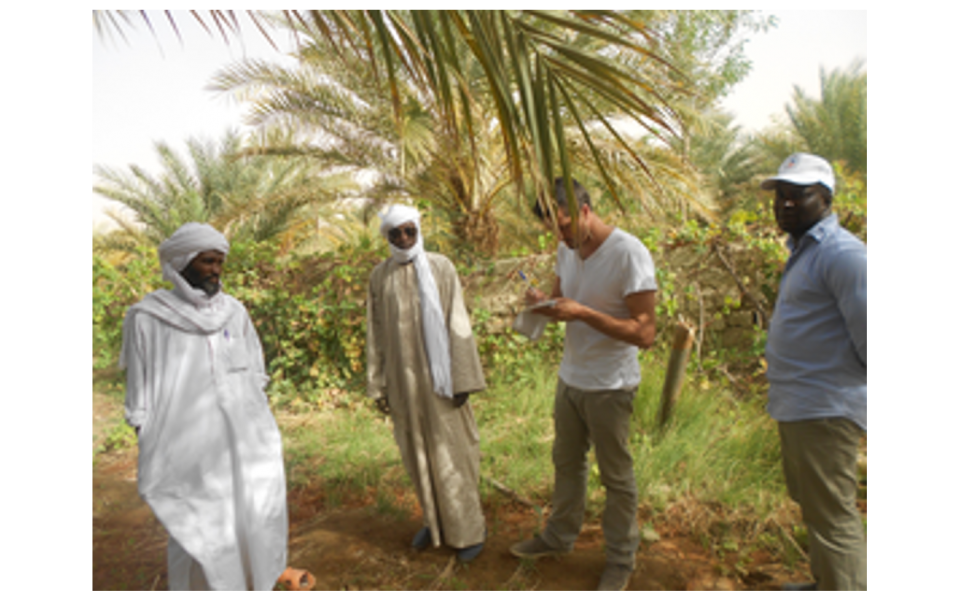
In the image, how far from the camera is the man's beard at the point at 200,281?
2533 mm

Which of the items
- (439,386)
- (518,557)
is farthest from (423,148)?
(518,557)

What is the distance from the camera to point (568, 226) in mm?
2570

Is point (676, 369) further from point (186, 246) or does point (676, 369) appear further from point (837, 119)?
point (837, 119)

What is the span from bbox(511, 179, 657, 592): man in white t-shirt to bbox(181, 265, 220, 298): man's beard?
1408 millimetres

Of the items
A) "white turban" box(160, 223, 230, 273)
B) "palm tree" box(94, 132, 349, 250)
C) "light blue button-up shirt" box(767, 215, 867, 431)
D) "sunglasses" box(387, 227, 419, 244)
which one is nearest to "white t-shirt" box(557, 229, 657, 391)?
"light blue button-up shirt" box(767, 215, 867, 431)

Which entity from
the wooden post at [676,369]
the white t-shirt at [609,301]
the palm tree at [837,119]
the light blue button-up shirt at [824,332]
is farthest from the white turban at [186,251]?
the palm tree at [837,119]

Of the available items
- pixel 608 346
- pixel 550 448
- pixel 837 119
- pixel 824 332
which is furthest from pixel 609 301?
pixel 837 119

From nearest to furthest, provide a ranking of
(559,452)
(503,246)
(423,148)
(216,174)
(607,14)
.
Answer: (607,14), (559,452), (423,148), (503,246), (216,174)

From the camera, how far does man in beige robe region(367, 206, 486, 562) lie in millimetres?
3021

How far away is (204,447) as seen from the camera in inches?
96.7

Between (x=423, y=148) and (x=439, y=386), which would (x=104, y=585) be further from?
(x=423, y=148)

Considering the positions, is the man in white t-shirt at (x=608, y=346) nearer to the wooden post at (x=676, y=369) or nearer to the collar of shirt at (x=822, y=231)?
the collar of shirt at (x=822, y=231)

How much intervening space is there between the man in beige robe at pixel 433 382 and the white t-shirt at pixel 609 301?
66 cm

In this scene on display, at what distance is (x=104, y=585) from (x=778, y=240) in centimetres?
539
